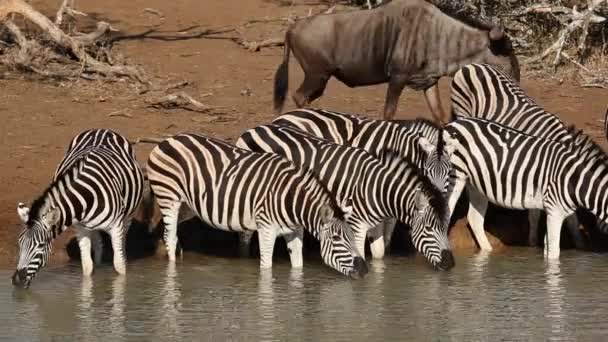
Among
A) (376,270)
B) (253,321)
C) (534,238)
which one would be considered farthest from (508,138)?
(253,321)

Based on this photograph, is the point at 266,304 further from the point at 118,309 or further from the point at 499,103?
the point at 499,103

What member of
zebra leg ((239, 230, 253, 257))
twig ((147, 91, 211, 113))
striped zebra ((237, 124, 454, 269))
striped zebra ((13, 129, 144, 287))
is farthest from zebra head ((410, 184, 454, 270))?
twig ((147, 91, 211, 113))

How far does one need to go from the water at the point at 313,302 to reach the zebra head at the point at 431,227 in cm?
15

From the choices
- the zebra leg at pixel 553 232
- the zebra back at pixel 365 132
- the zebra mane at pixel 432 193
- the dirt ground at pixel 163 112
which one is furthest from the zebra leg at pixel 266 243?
the zebra leg at pixel 553 232

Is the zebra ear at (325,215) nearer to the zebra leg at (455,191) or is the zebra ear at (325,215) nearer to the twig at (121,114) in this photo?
the zebra leg at (455,191)

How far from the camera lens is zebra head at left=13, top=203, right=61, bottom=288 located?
10625 mm

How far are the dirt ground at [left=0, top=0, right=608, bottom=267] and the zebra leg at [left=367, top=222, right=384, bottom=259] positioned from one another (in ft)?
8.43

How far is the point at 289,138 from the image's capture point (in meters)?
12.1

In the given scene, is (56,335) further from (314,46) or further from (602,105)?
(602,105)

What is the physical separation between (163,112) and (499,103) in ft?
11.8

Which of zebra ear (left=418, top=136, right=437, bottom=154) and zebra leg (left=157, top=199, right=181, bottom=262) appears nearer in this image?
zebra leg (left=157, top=199, right=181, bottom=262)

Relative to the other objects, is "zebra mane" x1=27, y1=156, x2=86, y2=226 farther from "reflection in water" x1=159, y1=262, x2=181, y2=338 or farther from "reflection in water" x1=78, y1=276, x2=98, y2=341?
"reflection in water" x1=159, y1=262, x2=181, y2=338

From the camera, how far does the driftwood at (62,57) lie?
1563 centimetres

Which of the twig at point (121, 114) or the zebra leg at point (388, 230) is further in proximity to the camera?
the twig at point (121, 114)
